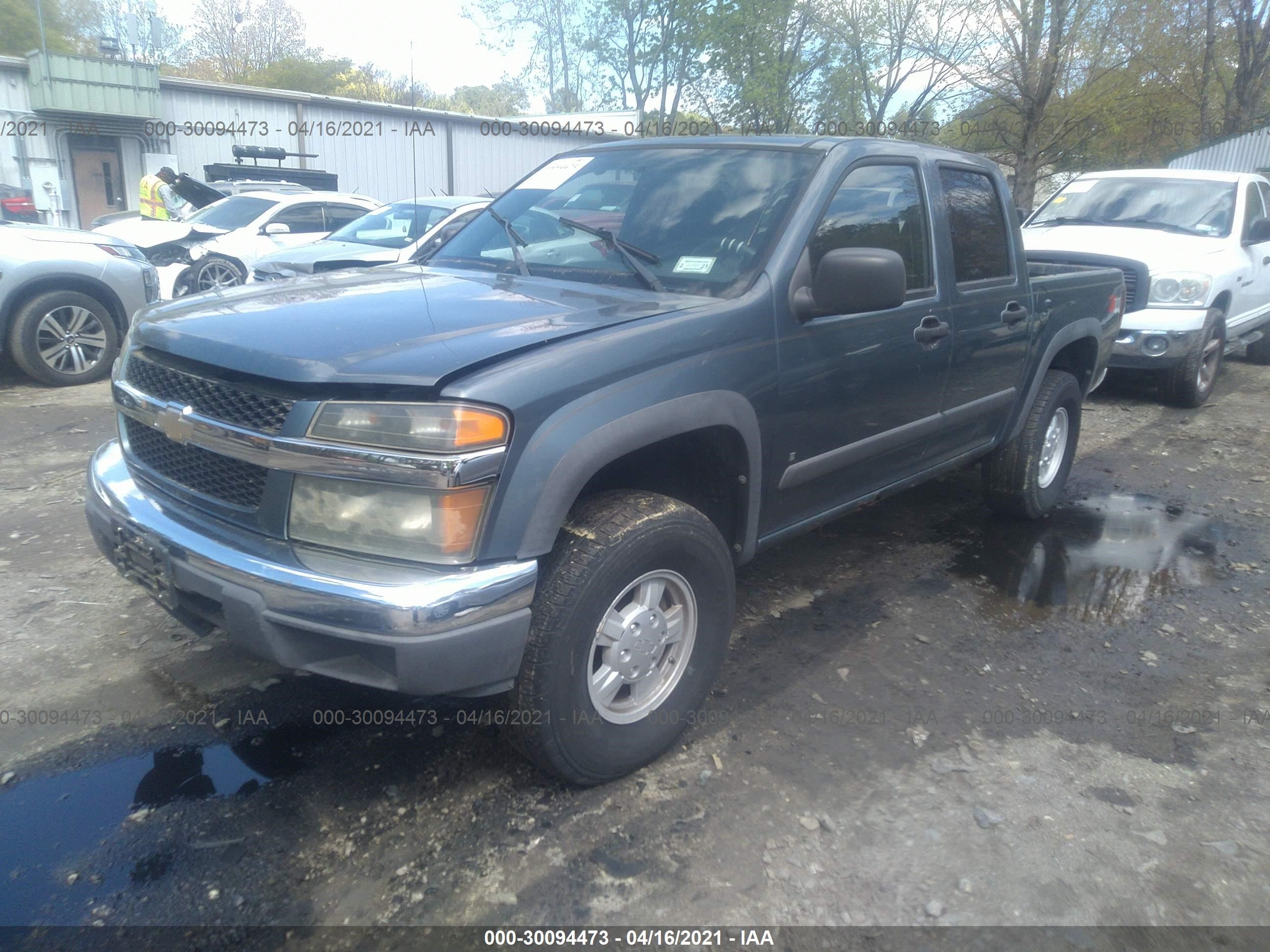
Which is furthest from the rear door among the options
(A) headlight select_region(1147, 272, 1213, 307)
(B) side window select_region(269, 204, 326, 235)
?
(B) side window select_region(269, 204, 326, 235)

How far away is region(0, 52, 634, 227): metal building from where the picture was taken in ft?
61.1

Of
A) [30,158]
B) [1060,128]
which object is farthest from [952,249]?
[30,158]

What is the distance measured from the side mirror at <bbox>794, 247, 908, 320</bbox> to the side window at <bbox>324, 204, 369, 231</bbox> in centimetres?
986

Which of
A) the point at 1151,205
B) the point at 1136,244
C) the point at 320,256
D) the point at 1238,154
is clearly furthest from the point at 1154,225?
the point at 1238,154

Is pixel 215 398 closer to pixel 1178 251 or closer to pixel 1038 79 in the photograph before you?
pixel 1178 251

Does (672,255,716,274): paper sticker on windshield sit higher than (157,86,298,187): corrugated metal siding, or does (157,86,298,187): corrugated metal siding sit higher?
(157,86,298,187): corrugated metal siding

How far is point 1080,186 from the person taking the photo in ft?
30.1

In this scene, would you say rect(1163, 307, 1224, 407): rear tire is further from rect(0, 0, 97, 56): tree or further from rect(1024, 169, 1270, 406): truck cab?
rect(0, 0, 97, 56): tree

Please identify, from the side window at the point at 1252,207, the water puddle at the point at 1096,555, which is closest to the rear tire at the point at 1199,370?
the side window at the point at 1252,207

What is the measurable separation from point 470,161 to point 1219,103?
20403 millimetres

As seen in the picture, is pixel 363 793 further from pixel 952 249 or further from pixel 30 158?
pixel 30 158

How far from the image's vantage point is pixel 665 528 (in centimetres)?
256

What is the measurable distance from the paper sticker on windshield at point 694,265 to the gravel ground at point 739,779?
1447 millimetres

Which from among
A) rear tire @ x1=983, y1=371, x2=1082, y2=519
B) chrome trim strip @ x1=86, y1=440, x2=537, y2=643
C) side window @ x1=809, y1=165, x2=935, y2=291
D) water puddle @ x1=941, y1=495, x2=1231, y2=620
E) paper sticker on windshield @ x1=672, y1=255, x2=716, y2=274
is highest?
side window @ x1=809, y1=165, x2=935, y2=291
